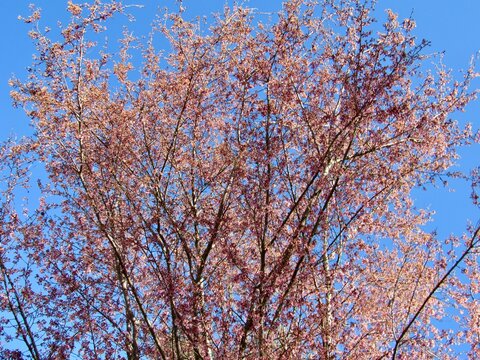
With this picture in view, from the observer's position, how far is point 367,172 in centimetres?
936

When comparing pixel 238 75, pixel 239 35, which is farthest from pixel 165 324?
pixel 239 35

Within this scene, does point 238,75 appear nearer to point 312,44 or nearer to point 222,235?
point 312,44

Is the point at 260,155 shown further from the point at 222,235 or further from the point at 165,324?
the point at 165,324

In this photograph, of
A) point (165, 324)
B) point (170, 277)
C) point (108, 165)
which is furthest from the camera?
point (108, 165)

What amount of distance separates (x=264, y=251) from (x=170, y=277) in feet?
4.60

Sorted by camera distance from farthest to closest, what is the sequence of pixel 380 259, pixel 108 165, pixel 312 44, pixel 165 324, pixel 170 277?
pixel 380 259, pixel 312 44, pixel 108 165, pixel 165 324, pixel 170 277

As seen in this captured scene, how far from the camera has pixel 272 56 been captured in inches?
371

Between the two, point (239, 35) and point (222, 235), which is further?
point (239, 35)

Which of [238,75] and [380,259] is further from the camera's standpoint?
[380,259]

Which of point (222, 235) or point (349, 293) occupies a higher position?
point (222, 235)

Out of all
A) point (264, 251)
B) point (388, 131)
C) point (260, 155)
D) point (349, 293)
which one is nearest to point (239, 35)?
point (260, 155)

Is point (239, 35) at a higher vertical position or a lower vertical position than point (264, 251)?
higher

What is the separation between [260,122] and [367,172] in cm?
196

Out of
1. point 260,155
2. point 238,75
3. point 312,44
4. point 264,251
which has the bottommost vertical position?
point 264,251
